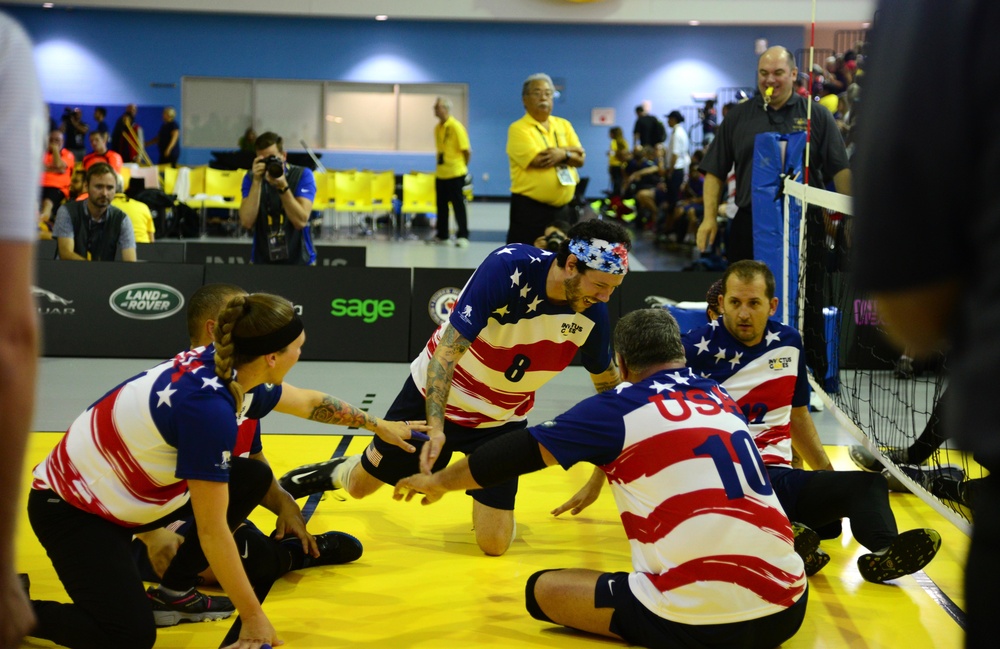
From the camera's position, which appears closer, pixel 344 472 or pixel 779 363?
pixel 779 363

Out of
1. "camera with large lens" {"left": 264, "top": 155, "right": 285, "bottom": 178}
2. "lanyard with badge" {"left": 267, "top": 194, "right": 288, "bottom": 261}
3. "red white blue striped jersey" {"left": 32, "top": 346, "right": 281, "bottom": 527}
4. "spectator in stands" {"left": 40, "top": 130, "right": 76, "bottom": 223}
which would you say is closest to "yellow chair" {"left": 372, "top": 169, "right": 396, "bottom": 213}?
"spectator in stands" {"left": 40, "top": 130, "right": 76, "bottom": 223}

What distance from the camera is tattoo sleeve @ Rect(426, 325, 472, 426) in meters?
3.96

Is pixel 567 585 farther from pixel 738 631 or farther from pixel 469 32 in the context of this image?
pixel 469 32

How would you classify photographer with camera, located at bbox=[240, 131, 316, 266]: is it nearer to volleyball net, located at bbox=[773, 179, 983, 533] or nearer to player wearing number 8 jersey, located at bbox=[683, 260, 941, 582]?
volleyball net, located at bbox=[773, 179, 983, 533]

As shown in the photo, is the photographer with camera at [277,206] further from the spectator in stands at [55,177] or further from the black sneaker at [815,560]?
the spectator in stands at [55,177]

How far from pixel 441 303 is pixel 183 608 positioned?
5011 mm

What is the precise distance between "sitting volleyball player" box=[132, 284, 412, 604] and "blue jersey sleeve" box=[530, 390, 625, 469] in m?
0.95

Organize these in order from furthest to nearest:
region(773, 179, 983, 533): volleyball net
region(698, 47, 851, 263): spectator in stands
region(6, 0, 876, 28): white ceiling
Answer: region(6, 0, 876, 28): white ceiling
region(698, 47, 851, 263): spectator in stands
region(773, 179, 983, 533): volleyball net

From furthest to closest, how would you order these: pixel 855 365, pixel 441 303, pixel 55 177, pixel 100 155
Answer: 1. pixel 55 177
2. pixel 100 155
3. pixel 441 303
4. pixel 855 365

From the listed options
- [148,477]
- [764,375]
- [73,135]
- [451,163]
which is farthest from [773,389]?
[73,135]

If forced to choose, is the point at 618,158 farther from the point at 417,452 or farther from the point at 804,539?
the point at 804,539

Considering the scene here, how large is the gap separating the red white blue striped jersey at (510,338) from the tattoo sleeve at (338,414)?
0.51m

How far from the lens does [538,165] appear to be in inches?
327

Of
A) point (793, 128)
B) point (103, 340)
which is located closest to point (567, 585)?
point (793, 128)
